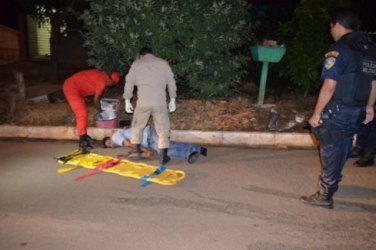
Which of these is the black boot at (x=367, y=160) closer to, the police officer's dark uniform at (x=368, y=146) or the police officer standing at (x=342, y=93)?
the police officer's dark uniform at (x=368, y=146)

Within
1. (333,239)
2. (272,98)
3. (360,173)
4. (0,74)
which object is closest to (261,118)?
(272,98)

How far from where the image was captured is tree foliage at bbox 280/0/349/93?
866cm

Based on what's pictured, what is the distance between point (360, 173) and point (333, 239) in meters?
2.08

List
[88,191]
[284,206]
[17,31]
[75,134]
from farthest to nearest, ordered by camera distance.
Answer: [17,31] < [75,134] < [88,191] < [284,206]

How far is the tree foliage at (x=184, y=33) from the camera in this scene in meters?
7.61

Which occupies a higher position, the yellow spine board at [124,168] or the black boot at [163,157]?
the black boot at [163,157]

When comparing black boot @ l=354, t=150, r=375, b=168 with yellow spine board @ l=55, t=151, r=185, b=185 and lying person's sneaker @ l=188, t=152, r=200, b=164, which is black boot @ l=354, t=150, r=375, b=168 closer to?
lying person's sneaker @ l=188, t=152, r=200, b=164

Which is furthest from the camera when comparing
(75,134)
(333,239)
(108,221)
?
(75,134)

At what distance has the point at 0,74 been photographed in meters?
14.3

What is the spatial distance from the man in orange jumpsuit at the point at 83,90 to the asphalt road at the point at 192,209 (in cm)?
86

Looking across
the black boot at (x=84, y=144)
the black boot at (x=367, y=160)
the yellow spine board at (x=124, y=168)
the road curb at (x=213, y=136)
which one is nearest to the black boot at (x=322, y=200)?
the black boot at (x=367, y=160)

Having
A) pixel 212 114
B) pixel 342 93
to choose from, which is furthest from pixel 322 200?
pixel 212 114

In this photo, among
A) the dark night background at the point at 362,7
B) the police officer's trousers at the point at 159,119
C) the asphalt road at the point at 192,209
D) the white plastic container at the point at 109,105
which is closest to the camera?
the asphalt road at the point at 192,209

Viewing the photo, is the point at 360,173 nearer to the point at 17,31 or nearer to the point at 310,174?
the point at 310,174
